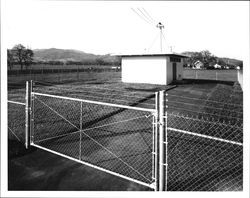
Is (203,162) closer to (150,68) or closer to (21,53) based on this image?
(150,68)

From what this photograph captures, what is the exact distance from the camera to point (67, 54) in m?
140

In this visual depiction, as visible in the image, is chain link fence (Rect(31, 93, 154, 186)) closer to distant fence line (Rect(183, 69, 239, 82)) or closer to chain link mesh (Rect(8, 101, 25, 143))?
chain link mesh (Rect(8, 101, 25, 143))

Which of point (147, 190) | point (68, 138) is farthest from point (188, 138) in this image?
point (68, 138)

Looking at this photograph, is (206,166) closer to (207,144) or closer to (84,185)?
(207,144)

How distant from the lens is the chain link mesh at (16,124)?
5558mm

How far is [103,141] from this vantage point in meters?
5.36

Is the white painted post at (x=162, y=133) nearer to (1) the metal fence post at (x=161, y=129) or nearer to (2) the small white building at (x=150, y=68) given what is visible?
(1) the metal fence post at (x=161, y=129)

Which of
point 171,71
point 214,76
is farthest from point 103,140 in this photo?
point 214,76

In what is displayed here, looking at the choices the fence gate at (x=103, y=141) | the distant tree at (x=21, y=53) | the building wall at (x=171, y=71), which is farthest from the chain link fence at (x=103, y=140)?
the distant tree at (x=21, y=53)

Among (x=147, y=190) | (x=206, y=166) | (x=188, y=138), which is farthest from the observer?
(x=188, y=138)

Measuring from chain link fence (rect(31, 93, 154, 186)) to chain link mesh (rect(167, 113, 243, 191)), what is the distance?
49cm

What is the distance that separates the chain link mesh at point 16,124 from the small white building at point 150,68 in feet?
38.8

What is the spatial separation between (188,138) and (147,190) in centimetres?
258

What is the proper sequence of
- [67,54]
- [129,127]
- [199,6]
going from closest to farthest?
[199,6]
[129,127]
[67,54]
